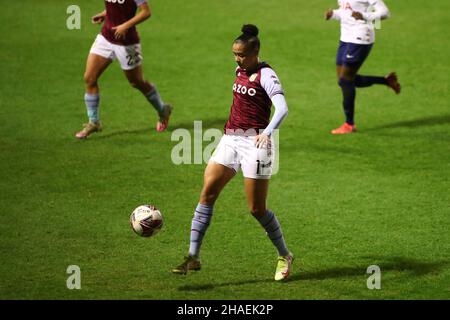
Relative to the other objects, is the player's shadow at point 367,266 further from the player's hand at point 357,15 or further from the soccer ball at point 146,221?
the player's hand at point 357,15

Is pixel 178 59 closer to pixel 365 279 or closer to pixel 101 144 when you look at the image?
pixel 101 144

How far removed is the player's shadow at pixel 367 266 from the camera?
30.9 ft

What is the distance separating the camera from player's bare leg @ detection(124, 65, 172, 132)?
1443 centimetres

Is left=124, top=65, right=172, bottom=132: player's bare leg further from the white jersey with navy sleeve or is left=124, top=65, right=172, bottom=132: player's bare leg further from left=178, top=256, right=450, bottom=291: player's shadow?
left=178, top=256, right=450, bottom=291: player's shadow

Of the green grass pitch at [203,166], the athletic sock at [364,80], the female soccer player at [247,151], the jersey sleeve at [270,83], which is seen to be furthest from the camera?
the athletic sock at [364,80]

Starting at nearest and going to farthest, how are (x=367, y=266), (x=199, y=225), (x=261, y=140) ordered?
(x=261, y=140), (x=199, y=225), (x=367, y=266)

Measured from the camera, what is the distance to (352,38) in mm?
14539

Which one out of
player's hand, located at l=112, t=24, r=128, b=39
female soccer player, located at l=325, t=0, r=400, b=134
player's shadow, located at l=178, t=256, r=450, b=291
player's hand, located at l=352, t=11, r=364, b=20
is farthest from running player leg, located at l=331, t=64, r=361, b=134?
player's shadow, located at l=178, t=256, r=450, b=291

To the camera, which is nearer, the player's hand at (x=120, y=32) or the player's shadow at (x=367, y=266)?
the player's shadow at (x=367, y=266)

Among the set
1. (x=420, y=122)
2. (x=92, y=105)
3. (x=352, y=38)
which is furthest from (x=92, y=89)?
(x=420, y=122)

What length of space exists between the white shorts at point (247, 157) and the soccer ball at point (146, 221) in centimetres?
92

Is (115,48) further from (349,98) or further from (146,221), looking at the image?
(146,221)

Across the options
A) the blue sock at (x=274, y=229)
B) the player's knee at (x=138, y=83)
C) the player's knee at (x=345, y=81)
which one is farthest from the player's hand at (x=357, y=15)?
the blue sock at (x=274, y=229)

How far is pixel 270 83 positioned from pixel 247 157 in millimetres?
763
